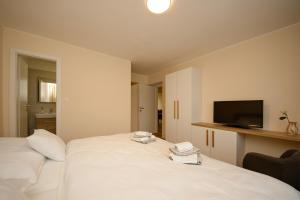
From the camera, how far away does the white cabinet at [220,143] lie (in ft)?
7.18

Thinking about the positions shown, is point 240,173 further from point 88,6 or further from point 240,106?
point 88,6

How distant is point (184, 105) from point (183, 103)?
6 centimetres

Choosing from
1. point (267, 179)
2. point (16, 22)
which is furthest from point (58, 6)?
point (267, 179)

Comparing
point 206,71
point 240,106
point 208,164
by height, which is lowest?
point 208,164

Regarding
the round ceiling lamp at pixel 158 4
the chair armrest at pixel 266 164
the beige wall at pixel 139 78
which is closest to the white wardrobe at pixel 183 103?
the chair armrest at pixel 266 164

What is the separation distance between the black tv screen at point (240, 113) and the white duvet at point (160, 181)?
1.60m

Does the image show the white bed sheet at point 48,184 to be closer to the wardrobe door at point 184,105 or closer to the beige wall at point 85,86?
the beige wall at point 85,86

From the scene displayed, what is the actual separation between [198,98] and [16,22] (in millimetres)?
3616

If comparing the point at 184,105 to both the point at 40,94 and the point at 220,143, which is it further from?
the point at 40,94

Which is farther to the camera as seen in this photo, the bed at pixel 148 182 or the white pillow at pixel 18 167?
the white pillow at pixel 18 167

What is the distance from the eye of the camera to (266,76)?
218 centimetres

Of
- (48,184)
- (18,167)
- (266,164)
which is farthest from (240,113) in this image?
(18,167)

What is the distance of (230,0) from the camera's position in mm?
1456

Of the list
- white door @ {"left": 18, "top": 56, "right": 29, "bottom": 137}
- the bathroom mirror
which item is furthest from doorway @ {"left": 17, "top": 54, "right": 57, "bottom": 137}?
white door @ {"left": 18, "top": 56, "right": 29, "bottom": 137}
